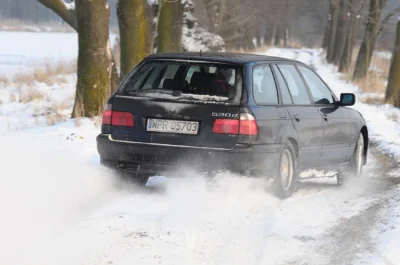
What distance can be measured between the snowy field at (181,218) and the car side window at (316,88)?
1048 millimetres

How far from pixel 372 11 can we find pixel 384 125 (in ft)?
50.7

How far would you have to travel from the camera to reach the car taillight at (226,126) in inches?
295

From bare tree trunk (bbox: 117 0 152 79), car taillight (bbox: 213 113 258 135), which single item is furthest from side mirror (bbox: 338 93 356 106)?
bare tree trunk (bbox: 117 0 152 79)

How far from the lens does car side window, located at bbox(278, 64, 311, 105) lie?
8.71m

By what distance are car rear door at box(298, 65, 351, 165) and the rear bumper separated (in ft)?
4.94

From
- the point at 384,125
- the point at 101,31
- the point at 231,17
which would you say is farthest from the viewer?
the point at 231,17

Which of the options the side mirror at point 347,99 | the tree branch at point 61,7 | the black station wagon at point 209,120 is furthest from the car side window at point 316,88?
the tree branch at point 61,7

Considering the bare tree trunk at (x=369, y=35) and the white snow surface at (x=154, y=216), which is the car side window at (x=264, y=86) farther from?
the bare tree trunk at (x=369, y=35)

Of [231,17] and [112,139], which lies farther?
[231,17]

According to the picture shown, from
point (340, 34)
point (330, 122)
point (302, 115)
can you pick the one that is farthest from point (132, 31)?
point (340, 34)

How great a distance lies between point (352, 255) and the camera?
575 cm

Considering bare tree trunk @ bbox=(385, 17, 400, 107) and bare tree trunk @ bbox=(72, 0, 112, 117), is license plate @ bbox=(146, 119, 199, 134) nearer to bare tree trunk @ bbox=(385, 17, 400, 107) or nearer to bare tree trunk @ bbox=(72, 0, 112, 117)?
bare tree trunk @ bbox=(72, 0, 112, 117)

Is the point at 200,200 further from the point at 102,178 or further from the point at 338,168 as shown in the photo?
the point at 338,168

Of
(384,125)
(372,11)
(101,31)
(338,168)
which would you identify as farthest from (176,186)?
(372,11)
